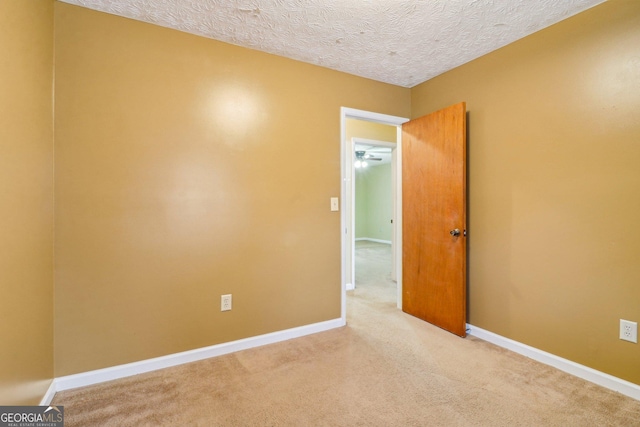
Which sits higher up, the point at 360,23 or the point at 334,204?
the point at 360,23

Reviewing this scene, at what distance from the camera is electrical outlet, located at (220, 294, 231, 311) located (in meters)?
2.28

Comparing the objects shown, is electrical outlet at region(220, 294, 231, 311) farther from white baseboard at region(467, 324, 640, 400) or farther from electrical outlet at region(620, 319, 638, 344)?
electrical outlet at region(620, 319, 638, 344)

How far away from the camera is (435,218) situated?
9.12 ft

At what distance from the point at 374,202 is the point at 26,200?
30.4ft

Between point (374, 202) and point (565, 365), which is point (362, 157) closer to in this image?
point (374, 202)

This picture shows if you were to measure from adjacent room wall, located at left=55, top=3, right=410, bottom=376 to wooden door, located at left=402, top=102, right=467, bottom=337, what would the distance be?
2.85ft

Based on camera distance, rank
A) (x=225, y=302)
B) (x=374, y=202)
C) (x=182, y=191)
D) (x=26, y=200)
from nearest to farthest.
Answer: (x=26, y=200) → (x=182, y=191) → (x=225, y=302) → (x=374, y=202)

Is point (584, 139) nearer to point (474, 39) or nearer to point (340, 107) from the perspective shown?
point (474, 39)

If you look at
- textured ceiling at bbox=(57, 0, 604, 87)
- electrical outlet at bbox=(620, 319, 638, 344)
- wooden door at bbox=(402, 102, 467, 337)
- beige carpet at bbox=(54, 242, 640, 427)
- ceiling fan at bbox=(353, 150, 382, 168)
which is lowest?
beige carpet at bbox=(54, 242, 640, 427)

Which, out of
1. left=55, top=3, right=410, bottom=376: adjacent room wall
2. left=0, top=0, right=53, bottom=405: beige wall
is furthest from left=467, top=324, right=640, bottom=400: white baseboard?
left=0, top=0, right=53, bottom=405: beige wall

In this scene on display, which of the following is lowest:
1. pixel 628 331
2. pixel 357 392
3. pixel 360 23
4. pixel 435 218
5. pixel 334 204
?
pixel 357 392

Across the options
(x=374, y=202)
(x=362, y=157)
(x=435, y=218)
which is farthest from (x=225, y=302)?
(x=374, y=202)

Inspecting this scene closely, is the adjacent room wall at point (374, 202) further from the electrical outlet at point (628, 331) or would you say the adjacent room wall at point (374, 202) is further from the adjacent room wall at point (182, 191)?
the electrical outlet at point (628, 331)

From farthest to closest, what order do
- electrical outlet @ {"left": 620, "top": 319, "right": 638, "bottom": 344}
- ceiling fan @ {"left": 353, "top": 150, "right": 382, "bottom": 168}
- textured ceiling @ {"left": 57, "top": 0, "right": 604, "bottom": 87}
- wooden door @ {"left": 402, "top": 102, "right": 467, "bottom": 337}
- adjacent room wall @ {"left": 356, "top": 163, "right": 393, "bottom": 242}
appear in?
adjacent room wall @ {"left": 356, "top": 163, "right": 393, "bottom": 242} → ceiling fan @ {"left": 353, "top": 150, "right": 382, "bottom": 168} → wooden door @ {"left": 402, "top": 102, "right": 467, "bottom": 337} → textured ceiling @ {"left": 57, "top": 0, "right": 604, "bottom": 87} → electrical outlet @ {"left": 620, "top": 319, "right": 638, "bottom": 344}
